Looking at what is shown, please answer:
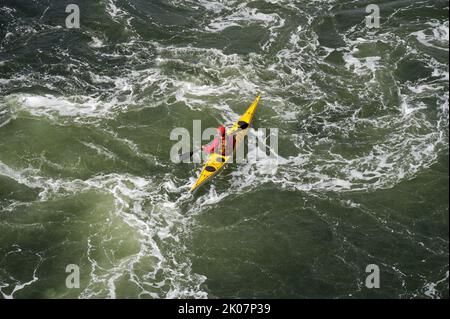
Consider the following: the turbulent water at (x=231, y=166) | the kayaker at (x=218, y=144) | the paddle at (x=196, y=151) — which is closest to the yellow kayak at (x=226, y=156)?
the paddle at (x=196, y=151)

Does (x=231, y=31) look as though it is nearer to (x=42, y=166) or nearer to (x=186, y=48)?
(x=186, y=48)

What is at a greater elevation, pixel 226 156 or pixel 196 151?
pixel 226 156

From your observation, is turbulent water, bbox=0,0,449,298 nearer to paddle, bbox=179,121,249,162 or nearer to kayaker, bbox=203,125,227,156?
paddle, bbox=179,121,249,162

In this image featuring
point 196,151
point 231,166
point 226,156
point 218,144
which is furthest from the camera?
point 196,151

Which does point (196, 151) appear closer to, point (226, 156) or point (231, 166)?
point (226, 156)

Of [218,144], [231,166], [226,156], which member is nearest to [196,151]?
[218,144]
